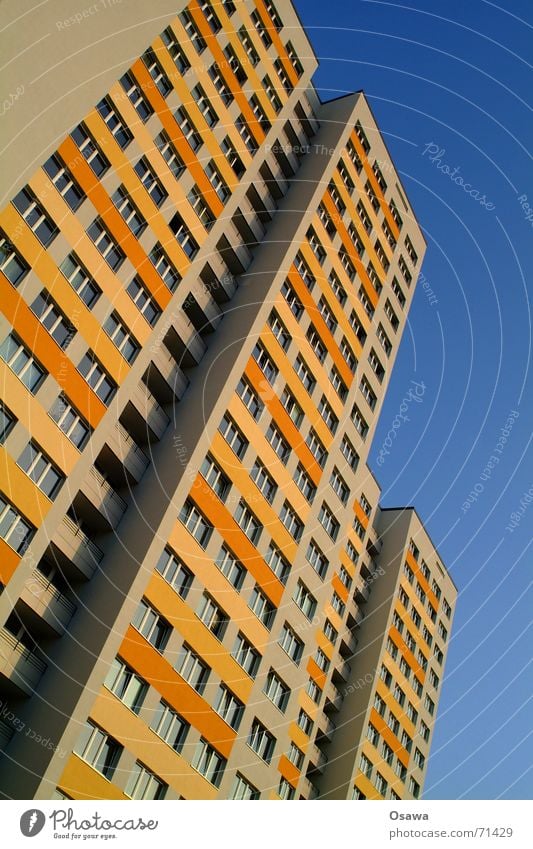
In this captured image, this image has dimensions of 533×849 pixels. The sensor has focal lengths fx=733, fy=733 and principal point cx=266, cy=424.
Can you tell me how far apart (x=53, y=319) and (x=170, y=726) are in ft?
50.8

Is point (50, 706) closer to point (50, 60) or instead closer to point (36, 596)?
point (36, 596)

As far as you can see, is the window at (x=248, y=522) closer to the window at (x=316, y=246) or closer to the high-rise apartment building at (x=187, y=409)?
the high-rise apartment building at (x=187, y=409)

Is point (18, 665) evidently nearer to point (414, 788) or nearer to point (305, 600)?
point (305, 600)

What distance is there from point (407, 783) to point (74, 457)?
41757 mm

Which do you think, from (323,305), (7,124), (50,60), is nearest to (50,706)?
(7,124)

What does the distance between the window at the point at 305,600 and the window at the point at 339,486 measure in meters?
A: 6.32

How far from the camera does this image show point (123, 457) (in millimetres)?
29109

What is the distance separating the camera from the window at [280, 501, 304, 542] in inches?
1420

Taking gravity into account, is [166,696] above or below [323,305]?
below

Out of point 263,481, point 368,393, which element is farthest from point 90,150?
point 368,393

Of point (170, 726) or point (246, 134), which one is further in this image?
point (246, 134)

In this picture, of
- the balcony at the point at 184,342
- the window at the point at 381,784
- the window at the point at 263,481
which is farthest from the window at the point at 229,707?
the window at the point at 381,784

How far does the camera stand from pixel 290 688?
34.7 meters
